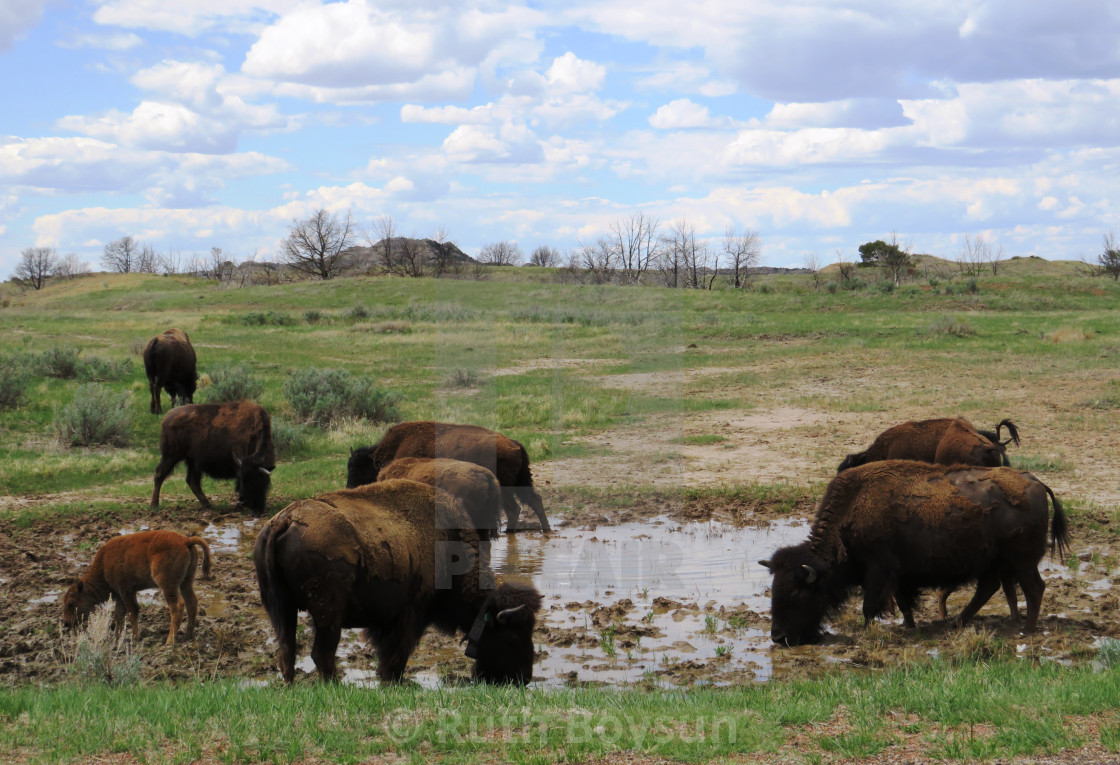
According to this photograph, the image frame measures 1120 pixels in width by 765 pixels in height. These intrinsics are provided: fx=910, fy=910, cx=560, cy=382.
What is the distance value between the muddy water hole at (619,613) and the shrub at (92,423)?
454 centimetres

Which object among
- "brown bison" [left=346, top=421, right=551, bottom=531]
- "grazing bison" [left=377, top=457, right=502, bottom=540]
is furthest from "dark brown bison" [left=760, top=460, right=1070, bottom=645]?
"brown bison" [left=346, top=421, right=551, bottom=531]

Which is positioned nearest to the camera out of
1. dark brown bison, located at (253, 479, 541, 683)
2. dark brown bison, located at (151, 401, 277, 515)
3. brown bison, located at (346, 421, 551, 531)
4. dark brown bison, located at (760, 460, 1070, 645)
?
dark brown bison, located at (253, 479, 541, 683)

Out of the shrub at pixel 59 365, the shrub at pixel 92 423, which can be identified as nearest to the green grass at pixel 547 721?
the shrub at pixel 92 423

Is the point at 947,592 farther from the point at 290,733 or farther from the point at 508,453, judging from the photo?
the point at 290,733

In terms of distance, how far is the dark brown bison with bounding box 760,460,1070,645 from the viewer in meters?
7.59

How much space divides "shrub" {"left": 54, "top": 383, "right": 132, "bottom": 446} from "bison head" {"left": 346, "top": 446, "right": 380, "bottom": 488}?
709 centimetres

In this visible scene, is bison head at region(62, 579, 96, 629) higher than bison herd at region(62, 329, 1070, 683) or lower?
lower

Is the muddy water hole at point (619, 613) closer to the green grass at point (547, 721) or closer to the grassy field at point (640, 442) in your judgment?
the grassy field at point (640, 442)

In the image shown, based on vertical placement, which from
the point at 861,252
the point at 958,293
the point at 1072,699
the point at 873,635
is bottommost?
the point at 873,635

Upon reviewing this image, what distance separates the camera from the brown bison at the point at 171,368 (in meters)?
18.5

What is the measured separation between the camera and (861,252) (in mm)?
83188

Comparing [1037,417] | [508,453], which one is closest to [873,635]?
[508,453]

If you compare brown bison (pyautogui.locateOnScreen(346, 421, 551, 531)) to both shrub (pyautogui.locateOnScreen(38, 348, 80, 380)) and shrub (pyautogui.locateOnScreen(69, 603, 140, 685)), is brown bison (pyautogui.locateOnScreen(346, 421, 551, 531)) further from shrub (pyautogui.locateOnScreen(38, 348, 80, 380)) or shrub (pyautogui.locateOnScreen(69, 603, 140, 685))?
shrub (pyautogui.locateOnScreen(38, 348, 80, 380))

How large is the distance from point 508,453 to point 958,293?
140 ft
